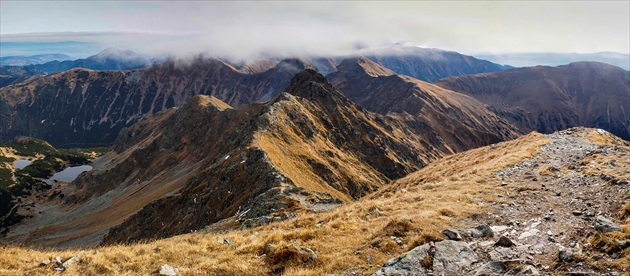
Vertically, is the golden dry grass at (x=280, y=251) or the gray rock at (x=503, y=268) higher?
the gray rock at (x=503, y=268)

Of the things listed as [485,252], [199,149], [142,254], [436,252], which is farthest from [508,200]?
[199,149]

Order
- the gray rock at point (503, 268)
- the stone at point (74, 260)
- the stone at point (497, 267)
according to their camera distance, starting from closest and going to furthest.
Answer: the gray rock at point (503, 268)
the stone at point (497, 267)
the stone at point (74, 260)

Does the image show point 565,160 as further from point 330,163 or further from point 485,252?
point 330,163

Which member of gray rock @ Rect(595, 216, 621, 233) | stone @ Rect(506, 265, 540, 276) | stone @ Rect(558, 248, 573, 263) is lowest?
stone @ Rect(506, 265, 540, 276)

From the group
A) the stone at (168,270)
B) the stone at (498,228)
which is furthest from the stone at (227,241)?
the stone at (498,228)

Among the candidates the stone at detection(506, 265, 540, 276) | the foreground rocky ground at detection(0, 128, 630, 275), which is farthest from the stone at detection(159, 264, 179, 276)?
the stone at detection(506, 265, 540, 276)

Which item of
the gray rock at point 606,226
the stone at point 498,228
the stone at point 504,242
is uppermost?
the gray rock at point 606,226

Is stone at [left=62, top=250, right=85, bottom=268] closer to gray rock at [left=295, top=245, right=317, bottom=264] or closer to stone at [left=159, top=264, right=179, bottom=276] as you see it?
stone at [left=159, top=264, right=179, bottom=276]

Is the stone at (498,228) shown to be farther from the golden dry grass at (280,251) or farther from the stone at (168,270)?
the stone at (168,270)
